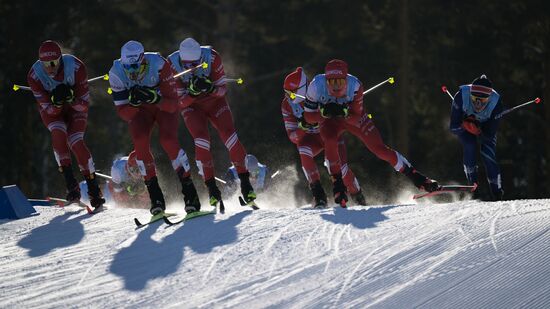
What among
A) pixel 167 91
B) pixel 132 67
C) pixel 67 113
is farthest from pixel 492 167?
pixel 67 113

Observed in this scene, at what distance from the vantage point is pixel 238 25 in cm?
3002

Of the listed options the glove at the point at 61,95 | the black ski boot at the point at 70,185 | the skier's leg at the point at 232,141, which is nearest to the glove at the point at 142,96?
the skier's leg at the point at 232,141

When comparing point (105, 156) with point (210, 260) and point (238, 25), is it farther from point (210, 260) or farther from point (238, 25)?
point (210, 260)

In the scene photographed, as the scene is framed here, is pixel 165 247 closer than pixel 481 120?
Yes

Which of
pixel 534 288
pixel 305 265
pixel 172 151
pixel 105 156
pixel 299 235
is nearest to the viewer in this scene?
pixel 534 288

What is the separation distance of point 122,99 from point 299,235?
96.8 inches

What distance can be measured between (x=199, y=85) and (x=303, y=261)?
361 centimetres

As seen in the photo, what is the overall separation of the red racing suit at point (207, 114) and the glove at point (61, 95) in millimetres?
1123

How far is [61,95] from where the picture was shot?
1177 cm

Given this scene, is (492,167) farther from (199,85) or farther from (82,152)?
(82,152)

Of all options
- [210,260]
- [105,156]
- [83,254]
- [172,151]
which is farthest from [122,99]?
[105,156]

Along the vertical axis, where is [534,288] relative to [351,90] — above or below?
below

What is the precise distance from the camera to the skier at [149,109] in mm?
10695

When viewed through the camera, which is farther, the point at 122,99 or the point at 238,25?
the point at 238,25
